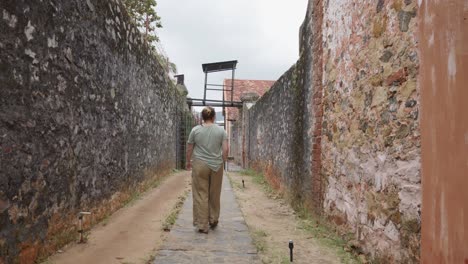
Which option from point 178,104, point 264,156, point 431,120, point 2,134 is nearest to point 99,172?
point 2,134

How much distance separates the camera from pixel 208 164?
152 inches

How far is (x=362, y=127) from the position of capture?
318 cm

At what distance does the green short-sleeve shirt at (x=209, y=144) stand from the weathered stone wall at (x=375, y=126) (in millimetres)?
1202

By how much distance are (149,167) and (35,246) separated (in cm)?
436

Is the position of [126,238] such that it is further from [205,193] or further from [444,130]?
[444,130]

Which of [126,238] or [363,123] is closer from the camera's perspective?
[363,123]

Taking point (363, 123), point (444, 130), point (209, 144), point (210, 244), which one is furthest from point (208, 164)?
point (444, 130)

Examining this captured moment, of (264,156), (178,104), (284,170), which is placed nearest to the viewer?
(284,170)

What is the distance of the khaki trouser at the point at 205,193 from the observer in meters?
3.76

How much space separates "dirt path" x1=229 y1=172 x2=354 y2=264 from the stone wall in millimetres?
319

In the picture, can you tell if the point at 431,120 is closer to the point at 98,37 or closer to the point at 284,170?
the point at 98,37

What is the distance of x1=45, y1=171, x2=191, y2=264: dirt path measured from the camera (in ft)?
9.60

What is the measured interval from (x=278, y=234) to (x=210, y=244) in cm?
95

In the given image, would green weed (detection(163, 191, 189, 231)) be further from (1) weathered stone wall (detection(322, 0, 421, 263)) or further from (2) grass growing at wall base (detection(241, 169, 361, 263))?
(1) weathered stone wall (detection(322, 0, 421, 263))
